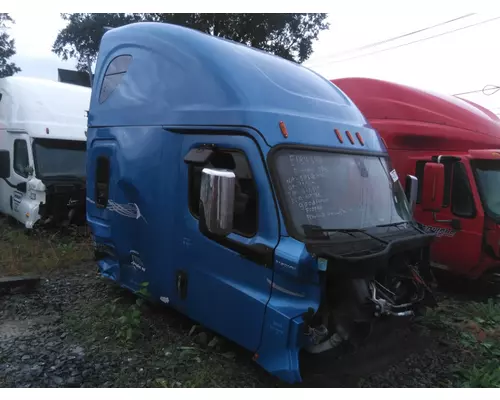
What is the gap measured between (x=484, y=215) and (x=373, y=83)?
280 centimetres

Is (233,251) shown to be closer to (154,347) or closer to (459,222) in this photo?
(154,347)

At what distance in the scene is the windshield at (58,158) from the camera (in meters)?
8.42

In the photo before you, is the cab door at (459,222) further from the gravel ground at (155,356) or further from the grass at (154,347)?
the grass at (154,347)

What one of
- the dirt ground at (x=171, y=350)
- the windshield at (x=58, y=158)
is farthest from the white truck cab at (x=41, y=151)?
the dirt ground at (x=171, y=350)

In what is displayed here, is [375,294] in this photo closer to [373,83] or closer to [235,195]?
[235,195]

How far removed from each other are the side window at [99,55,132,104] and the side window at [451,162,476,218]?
14.7ft

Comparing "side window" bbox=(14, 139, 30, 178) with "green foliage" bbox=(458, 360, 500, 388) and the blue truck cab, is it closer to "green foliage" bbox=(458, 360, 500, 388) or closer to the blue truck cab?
the blue truck cab

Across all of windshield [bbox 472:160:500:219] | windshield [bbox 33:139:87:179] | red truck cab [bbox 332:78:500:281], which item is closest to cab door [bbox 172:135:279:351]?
red truck cab [bbox 332:78:500:281]

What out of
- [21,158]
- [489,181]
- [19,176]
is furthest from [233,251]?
[21,158]

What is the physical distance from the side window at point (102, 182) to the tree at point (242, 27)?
10557 millimetres

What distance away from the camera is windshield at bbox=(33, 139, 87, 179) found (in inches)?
332

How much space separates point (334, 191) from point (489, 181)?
3379 mm

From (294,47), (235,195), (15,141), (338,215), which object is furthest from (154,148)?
(294,47)

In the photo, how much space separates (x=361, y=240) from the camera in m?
3.59
